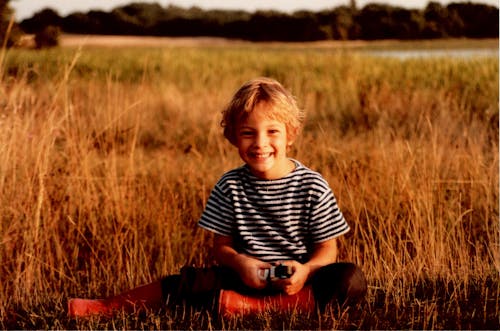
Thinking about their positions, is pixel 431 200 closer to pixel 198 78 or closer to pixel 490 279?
pixel 490 279

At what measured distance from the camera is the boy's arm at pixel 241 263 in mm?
2959

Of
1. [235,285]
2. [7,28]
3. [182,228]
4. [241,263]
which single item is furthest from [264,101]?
[7,28]

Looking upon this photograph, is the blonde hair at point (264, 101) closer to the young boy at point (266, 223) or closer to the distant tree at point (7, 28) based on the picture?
the young boy at point (266, 223)

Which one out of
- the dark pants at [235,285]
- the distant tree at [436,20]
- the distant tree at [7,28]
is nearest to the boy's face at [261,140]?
the dark pants at [235,285]

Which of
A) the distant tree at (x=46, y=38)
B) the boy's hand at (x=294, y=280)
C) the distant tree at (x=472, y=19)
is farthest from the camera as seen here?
the distant tree at (x=472, y=19)

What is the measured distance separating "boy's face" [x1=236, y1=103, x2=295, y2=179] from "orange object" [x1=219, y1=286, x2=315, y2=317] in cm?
49

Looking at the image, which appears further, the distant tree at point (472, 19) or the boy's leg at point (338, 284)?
the distant tree at point (472, 19)

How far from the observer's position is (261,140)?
2.94 m

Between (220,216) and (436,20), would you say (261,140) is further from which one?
(436,20)

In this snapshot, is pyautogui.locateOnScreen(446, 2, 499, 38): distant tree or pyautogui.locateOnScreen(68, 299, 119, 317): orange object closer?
pyautogui.locateOnScreen(68, 299, 119, 317): orange object

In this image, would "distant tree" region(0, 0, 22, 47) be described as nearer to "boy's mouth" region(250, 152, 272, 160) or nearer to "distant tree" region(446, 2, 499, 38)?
"boy's mouth" region(250, 152, 272, 160)

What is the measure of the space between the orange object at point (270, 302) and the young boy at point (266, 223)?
2cm

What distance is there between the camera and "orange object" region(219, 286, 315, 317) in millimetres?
2977

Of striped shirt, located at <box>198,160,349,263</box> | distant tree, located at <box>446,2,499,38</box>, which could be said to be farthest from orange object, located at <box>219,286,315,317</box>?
distant tree, located at <box>446,2,499,38</box>
